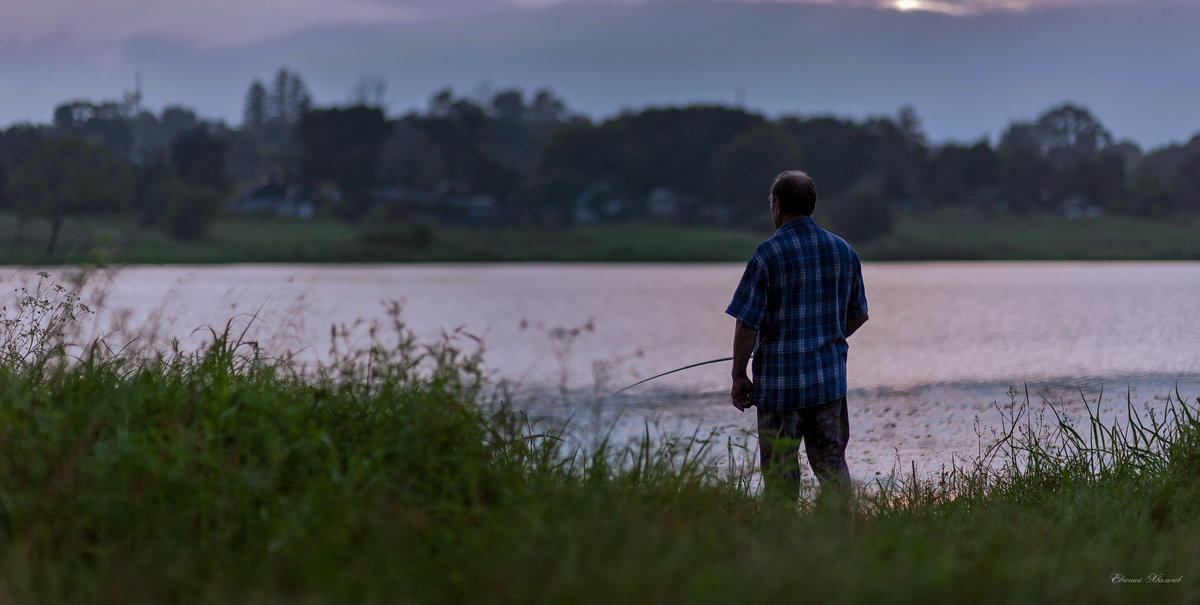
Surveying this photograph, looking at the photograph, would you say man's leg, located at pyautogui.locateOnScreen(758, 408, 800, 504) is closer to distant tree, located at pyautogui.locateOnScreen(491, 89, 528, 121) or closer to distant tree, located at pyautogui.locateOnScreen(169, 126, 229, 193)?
→ distant tree, located at pyautogui.locateOnScreen(169, 126, 229, 193)

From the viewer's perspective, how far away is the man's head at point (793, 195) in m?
5.10

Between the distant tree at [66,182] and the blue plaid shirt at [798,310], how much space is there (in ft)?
26.5

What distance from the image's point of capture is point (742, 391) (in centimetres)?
521

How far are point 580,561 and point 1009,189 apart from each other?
89.4 metres

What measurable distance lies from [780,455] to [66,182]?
1537cm

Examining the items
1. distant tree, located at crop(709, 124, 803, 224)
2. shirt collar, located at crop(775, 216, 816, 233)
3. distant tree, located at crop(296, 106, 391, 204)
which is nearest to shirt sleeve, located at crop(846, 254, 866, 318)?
shirt collar, located at crop(775, 216, 816, 233)

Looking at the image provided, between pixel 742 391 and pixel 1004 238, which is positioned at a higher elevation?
pixel 1004 238

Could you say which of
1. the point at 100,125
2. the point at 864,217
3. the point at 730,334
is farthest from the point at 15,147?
the point at 864,217

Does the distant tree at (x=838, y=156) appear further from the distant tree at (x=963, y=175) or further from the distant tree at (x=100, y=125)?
the distant tree at (x=100, y=125)

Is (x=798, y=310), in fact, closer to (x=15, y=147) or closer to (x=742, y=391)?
(x=742, y=391)

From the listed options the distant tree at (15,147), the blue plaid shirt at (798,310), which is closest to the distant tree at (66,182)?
the distant tree at (15,147)

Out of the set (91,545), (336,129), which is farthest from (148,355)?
(336,129)

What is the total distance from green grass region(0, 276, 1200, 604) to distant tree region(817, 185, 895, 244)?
7346 cm

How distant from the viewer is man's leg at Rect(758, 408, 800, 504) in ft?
15.0
